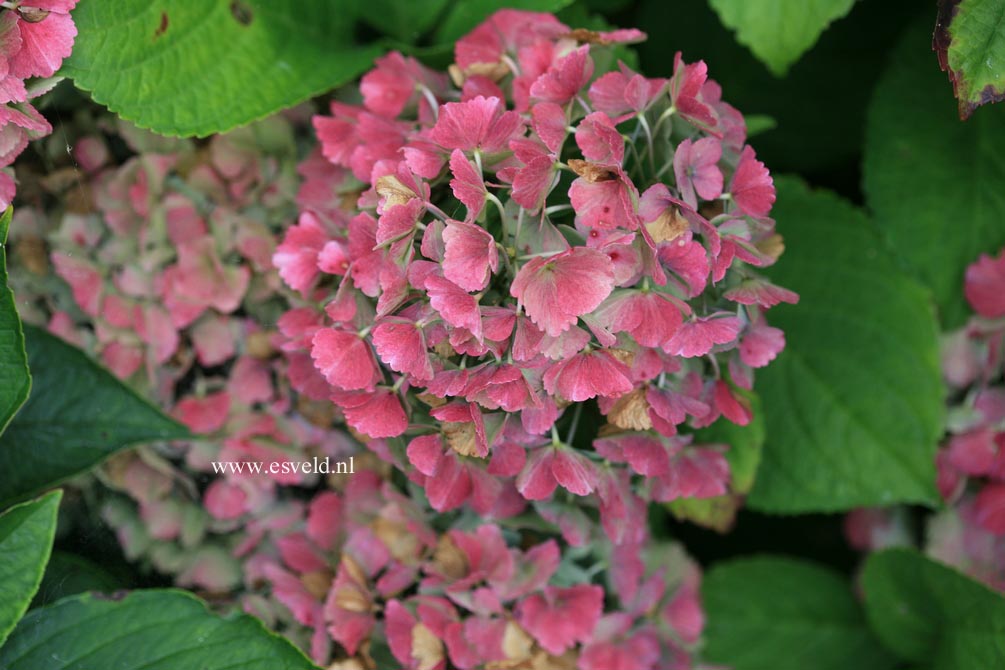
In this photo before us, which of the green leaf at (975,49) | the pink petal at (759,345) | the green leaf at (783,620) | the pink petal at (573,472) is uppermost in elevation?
the green leaf at (975,49)

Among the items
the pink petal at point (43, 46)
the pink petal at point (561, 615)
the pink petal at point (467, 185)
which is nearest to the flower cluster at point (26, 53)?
the pink petal at point (43, 46)

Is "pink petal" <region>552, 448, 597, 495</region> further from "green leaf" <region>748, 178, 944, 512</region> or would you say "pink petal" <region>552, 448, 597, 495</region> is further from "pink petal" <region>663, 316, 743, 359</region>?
"green leaf" <region>748, 178, 944, 512</region>

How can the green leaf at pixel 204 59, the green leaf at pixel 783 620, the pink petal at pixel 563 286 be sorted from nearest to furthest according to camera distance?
1. the pink petal at pixel 563 286
2. the green leaf at pixel 204 59
3. the green leaf at pixel 783 620

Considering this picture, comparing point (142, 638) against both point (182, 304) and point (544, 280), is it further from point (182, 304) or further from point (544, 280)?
point (544, 280)

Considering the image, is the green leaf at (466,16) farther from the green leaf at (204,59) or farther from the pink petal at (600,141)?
the pink petal at (600,141)

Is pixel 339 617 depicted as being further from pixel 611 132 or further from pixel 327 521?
pixel 611 132

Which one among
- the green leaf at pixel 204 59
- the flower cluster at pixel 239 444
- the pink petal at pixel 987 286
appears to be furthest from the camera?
the pink petal at pixel 987 286
